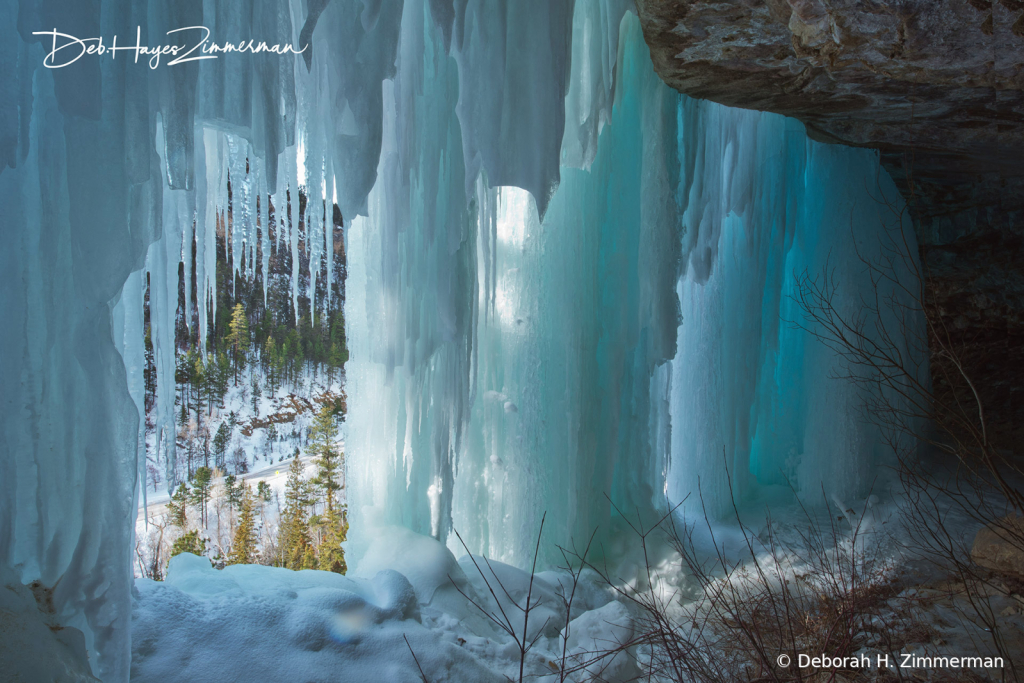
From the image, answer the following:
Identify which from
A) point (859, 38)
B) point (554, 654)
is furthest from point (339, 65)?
point (554, 654)

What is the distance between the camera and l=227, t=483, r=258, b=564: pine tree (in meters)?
10.8

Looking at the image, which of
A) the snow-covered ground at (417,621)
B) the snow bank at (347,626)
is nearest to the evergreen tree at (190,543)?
the snow-covered ground at (417,621)

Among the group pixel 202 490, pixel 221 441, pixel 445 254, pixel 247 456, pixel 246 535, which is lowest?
pixel 246 535

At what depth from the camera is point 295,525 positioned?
11430 millimetres

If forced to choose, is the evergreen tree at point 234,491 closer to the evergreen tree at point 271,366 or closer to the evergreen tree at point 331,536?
the evergreen tree at point 331,536

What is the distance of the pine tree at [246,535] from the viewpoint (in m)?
10.8

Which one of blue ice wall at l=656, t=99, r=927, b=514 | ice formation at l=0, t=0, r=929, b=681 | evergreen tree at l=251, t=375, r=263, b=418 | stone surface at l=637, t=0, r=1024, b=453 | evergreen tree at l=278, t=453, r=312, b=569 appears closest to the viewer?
ice formation at l=0, t=0, r=929, b=681

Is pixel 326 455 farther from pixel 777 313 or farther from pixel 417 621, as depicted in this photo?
pixel 417 621

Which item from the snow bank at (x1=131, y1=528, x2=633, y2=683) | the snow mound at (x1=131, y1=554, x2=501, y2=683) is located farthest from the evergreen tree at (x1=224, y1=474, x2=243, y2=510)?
the snow mound at (x1=131, y1=554, x2=501, y2=683)

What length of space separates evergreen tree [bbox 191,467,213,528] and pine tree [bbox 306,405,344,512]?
173 cm

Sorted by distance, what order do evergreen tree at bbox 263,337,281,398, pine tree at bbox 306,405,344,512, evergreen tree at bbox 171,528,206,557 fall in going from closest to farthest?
evergreen tree at bbox 171,528,206,557
evergreen tree at bbox 263,337,281,398
pine tree at bbox 306,405,344,512

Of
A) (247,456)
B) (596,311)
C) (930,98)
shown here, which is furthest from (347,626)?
(247,456)

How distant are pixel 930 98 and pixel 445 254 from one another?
3.60 meters

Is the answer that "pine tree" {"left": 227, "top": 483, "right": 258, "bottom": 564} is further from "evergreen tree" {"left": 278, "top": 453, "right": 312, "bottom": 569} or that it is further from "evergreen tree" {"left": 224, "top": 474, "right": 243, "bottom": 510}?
"evergreen tree" {"left": 278, "top": 453, "right": 312, "bottom": 569}
